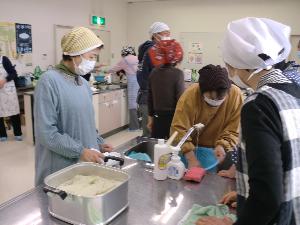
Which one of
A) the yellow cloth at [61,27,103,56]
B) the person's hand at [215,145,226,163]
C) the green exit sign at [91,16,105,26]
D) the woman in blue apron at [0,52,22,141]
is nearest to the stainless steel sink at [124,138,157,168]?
the person's hand at [215,145,226,163]

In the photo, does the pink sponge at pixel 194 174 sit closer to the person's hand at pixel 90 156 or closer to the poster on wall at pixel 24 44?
the person's hand at pixel 90 156

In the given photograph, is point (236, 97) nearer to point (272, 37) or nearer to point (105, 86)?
point (272, 37)

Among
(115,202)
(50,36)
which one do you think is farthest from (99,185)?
(50,36)

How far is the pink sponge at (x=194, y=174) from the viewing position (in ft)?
4.44

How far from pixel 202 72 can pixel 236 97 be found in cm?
25

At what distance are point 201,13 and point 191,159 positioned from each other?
4.76m

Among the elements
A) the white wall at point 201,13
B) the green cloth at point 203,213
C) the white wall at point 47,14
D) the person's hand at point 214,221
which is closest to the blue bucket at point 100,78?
the white wall at point 47,14

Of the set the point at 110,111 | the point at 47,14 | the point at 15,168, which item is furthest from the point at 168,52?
the point at 47,14

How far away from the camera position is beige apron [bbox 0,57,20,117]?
4078 mm

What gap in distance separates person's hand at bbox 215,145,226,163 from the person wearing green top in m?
0.62

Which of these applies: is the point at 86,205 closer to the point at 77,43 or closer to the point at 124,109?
the point at 77,43

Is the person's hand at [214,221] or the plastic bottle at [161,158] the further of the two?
the plastic bottle at [161,158]

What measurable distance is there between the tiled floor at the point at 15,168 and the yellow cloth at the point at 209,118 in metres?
1.87

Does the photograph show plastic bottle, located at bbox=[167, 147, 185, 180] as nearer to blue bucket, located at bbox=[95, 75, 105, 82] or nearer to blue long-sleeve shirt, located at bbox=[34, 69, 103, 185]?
blue long-sleeve shirt, located at bbox=[34, 69, 103, 185]
